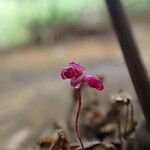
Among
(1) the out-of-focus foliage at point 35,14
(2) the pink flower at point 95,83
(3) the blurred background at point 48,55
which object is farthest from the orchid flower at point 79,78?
(1) the out-of-focus foliage at point 35,14

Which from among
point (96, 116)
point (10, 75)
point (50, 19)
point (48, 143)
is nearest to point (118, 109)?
point (96, 116)

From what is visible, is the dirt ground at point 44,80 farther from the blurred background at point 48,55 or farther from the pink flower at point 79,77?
the pink flower at point 79,77

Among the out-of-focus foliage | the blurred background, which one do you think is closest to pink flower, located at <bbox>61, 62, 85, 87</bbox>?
the blurred background

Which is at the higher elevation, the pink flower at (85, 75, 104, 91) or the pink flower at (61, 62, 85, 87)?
the pink flower at (61, 62, 85, 87)

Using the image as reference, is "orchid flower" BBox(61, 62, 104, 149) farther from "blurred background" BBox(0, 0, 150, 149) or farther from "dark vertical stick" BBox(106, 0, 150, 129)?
"blurred background" BBox(0, 0, 150, 149)

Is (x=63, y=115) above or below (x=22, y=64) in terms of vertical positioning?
below

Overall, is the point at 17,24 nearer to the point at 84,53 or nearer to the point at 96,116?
the point at 84,53
